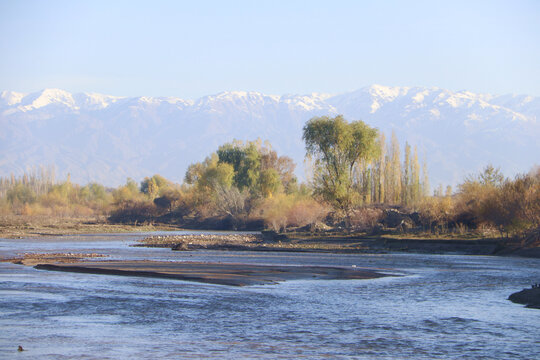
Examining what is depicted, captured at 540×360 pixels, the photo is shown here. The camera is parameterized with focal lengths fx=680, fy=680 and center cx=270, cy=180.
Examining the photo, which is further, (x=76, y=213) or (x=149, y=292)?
(x=76, y=213)

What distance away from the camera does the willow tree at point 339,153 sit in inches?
2618

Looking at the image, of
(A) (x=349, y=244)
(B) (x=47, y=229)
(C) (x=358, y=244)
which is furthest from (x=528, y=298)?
(B) (x=47, y=229)

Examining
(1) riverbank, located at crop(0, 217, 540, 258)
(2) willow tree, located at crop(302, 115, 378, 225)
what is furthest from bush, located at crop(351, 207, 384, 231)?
(2) willow tree, located at crop(302, 115, 378, 225)

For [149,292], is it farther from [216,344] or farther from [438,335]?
[438,335]

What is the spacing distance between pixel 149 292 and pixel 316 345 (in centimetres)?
967

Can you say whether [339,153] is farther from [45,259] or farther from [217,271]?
[217,271]

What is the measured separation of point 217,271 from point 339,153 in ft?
126

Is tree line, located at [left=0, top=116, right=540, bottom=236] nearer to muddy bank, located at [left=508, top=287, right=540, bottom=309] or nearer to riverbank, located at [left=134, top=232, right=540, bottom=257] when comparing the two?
riverbank, located at [left=134, top=232, right=540, bottom=257]

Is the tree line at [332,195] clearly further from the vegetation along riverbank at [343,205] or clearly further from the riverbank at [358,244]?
the riverbank at [358,244]

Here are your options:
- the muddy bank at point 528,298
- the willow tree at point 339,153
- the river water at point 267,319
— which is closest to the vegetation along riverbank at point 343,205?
the willow tree at point 339,153

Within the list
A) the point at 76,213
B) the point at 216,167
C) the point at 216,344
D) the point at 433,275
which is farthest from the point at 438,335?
the point at 76,213

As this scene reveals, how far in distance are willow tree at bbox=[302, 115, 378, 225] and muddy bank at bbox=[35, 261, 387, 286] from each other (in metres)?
33.5

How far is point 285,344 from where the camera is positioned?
15273 mm

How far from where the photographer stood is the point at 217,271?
30547 millimetres
